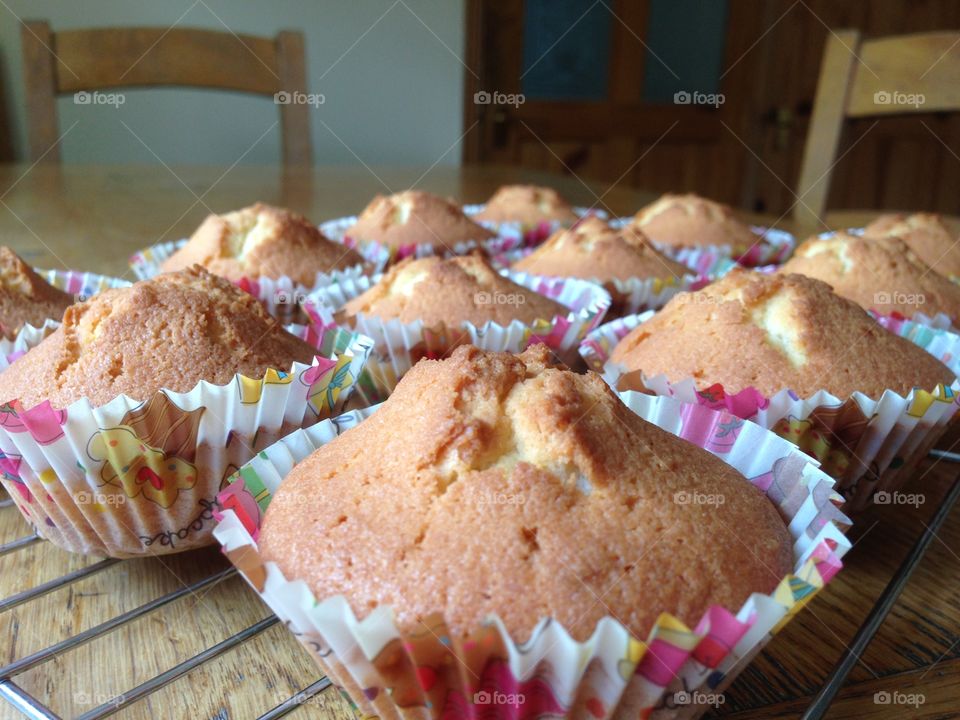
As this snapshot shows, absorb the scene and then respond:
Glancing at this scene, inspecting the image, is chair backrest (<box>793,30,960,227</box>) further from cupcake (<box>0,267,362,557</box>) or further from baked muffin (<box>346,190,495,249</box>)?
cupcake (<box>0,267,362,557</box>)

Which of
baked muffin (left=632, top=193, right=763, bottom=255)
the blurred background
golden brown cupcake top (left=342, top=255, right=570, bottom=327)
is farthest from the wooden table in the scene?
the blurred background

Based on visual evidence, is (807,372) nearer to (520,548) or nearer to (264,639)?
(520,548)

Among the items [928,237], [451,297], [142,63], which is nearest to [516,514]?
[451,297]

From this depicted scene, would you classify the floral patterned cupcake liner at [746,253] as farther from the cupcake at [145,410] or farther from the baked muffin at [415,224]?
the cupcake at [145,410]

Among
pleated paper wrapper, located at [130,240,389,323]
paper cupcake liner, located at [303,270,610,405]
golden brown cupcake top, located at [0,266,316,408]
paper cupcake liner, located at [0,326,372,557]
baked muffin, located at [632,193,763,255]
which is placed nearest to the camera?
paper cupcake liner, located at [0,326,372,557]

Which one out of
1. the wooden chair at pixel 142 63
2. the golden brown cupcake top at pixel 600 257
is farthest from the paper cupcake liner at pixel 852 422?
the wooden chair at pixel 142 63
